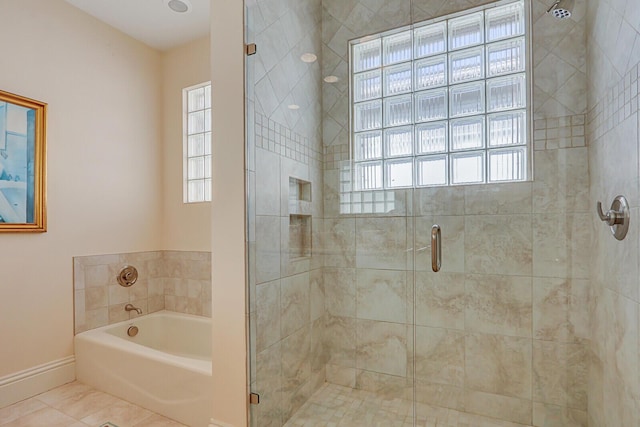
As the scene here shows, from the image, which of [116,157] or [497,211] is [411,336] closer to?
[497,211]

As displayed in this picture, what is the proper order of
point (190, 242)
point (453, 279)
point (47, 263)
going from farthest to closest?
1. point (190, 242)
2. point (47, 263)
3. point (453, 279)

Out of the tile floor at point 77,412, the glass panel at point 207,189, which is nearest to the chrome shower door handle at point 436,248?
the tile floor at point 77,412

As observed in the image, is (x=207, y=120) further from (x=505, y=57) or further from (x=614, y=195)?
(x=614, y=195)

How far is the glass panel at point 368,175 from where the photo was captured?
1860mm

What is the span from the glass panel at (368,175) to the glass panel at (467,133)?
1.36 feet

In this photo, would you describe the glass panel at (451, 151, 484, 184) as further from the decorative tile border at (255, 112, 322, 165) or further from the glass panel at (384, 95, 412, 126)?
the decorative tile border at (255, 112, 322, 165)

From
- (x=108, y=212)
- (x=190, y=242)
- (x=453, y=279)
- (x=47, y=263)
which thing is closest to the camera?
(x=453, y=279)

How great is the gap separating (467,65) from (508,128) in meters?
0.40

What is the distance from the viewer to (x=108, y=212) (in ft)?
8.78

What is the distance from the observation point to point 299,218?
1.87m

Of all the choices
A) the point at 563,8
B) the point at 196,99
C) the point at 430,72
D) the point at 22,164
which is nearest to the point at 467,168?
the point at 430,72

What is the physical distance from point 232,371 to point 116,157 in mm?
2044

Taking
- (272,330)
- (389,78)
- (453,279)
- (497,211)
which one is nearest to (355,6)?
(389,78)

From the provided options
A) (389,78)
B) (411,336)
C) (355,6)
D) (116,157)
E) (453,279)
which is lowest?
(411,336)
